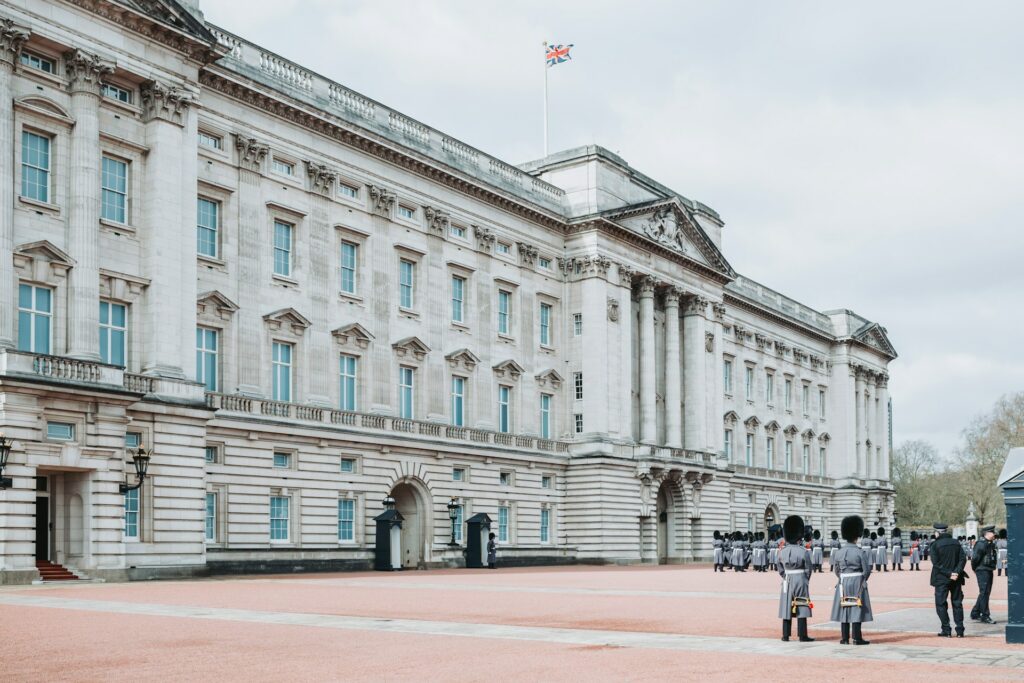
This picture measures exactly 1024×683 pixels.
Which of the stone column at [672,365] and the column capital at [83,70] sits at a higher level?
the column capital at [83,70]

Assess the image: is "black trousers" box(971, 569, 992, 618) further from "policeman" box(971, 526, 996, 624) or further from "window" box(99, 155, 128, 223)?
"window" box(99, 155, 128, 223)

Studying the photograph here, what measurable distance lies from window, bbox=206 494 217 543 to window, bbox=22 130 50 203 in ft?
39.4

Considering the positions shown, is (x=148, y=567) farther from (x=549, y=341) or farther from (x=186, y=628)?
(x=549, y=341)

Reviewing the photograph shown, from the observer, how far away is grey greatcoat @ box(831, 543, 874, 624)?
1788 centimetres

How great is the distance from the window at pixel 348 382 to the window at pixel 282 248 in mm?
4538

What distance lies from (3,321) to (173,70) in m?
11.2

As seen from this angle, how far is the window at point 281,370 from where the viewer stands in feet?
152

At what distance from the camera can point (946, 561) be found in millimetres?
20625

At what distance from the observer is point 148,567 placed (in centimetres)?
3712

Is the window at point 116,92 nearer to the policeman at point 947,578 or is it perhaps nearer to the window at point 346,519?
the window at point 346,519

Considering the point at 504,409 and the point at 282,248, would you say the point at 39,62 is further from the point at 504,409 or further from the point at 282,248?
the point at 504,409

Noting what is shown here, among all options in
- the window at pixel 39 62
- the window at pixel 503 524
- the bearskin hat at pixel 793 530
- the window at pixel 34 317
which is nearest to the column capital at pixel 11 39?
the window at pixel 39 62

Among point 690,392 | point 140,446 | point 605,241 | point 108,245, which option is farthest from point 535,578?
point 690,392

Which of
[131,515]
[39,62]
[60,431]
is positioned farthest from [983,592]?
[39,62]
